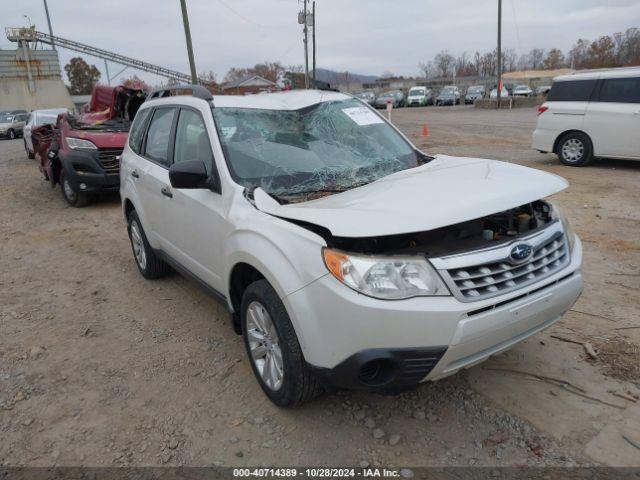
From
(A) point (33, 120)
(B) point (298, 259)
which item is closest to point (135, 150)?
(B) point (298, 259)

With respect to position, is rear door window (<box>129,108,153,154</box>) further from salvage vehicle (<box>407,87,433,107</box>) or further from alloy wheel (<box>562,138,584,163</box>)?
salvage vehicle (<box>407,87,433,107</box>)

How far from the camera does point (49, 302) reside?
4.75 m

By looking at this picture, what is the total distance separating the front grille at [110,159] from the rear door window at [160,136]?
4.47 meters

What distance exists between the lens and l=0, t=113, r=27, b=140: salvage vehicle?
27.9 metres

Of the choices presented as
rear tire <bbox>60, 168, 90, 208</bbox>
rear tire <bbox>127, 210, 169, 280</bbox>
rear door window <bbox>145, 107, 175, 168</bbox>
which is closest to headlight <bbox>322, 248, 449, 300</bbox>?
rear door window <bbox>145, 107, 175, 168</bbox>

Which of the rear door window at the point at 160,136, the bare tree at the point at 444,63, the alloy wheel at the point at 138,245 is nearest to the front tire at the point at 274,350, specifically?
the rear door window at the point at 160,136

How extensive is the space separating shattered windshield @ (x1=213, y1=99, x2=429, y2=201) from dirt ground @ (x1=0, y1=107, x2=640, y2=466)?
4.38 feet

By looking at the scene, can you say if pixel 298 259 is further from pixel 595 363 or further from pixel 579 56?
A: pixel 579 56

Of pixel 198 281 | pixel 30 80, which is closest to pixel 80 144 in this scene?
pixel 198 281

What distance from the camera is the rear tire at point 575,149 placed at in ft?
32.6

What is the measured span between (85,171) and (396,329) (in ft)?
25.8

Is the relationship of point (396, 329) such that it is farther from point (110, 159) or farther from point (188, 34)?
point (188, 34)

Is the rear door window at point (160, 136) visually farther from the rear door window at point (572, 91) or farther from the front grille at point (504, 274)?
the rear door window at point (572, 91)

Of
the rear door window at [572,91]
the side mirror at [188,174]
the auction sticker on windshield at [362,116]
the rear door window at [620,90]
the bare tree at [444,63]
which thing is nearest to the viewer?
the side mirror at [188,174]
